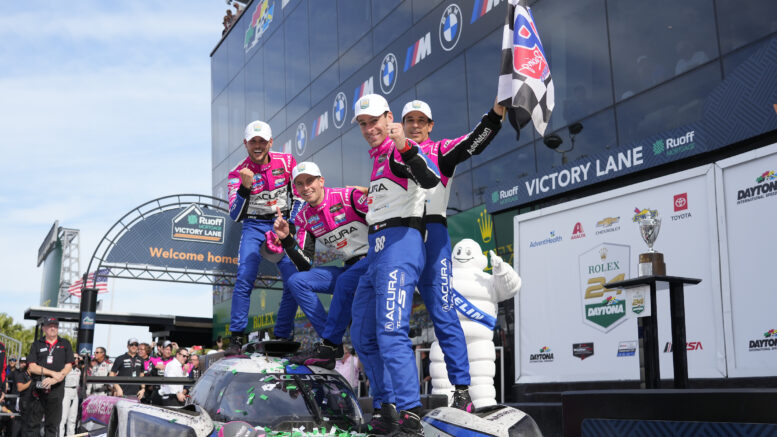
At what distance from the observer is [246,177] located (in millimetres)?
6180

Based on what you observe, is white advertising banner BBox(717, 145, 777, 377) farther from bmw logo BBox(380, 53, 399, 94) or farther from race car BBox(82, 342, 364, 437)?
bmw logo BBox(380, 53, 399, 94)

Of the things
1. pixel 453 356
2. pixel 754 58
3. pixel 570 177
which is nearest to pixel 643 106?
pixel 570 177

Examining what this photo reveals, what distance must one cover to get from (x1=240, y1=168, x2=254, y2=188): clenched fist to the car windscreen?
7.28ft

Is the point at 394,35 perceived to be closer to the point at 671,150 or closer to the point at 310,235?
the point at 671,150

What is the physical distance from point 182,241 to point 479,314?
64.7ft

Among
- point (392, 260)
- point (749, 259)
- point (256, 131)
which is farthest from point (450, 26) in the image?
point (392, 260)

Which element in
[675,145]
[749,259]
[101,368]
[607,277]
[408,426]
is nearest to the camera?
[408,426]

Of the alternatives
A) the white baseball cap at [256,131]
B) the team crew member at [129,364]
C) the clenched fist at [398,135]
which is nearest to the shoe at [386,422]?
the clenched fist at [398,135]

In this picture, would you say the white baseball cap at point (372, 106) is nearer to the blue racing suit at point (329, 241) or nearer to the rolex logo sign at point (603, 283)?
the blue racing suit at point (329, 241)

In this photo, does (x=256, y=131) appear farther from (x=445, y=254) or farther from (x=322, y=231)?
(x=445, y=254)

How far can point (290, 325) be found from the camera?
6.22m

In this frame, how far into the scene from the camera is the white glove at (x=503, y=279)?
6629 mm

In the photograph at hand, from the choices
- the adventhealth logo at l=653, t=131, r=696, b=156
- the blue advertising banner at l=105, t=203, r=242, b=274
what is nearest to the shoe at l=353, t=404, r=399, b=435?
the adventhealth logo at l=653, t=131, r=696, b=156

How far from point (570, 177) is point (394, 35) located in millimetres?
8412
